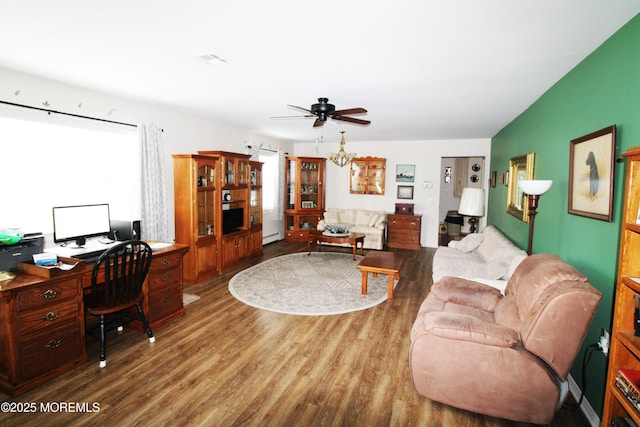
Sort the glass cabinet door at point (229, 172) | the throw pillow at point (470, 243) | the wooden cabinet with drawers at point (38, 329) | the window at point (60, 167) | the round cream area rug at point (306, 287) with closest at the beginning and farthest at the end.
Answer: the wooden cabinet with drawers at point (38, 329)
the window at point (60, 167)
the round cream area rug at point (306, 287)
the throw pillow at point (470, 243)
the glass cabinet door at point (229, 172)

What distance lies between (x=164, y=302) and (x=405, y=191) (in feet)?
A: 19.1

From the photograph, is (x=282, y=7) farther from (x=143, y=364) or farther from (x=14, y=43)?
(x=143, y=364)

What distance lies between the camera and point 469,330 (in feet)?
6.71

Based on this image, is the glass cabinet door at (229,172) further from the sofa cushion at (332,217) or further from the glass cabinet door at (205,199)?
the sofa cushion at (332,217)

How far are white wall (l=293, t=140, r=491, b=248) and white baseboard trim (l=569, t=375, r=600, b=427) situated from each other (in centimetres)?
517

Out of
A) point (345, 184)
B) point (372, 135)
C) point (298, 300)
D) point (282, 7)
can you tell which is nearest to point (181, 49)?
point (282, 7)

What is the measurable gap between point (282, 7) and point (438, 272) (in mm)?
3387

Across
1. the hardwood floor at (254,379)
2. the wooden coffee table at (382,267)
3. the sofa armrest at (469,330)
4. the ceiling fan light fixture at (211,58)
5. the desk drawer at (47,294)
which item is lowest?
the hardwood floor at (254,379)

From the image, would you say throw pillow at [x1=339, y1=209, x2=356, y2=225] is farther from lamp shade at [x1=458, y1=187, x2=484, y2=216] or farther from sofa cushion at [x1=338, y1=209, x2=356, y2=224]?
lamp shade at [x1=458, y1=187, x2=484, y2=216]

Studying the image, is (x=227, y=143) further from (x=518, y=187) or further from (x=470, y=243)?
(x=518, y=187)

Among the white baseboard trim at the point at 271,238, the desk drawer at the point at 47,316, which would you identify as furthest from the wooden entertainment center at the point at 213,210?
the desk drawer at the point at 47,316

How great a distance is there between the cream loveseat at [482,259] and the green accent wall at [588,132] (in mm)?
315

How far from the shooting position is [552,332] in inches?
72.7

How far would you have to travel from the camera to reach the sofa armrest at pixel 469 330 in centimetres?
198
